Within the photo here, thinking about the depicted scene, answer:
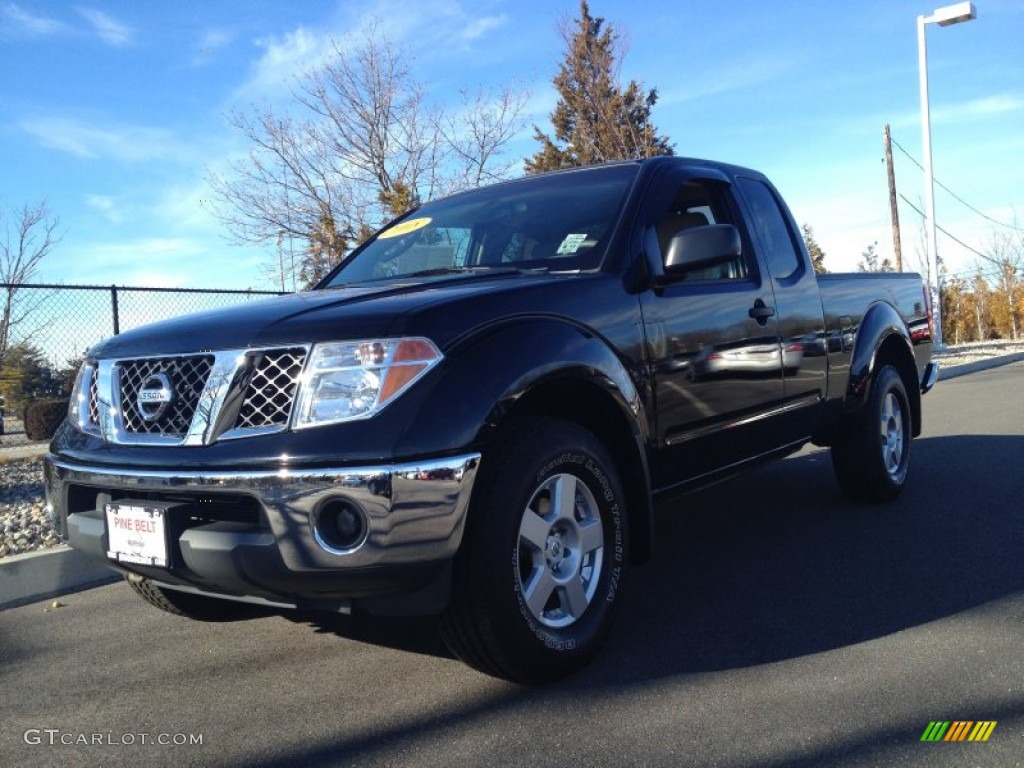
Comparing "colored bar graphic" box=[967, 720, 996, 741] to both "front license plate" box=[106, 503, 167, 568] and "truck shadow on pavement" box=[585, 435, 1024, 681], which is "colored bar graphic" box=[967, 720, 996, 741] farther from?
"front license plate" box=[106, 503, 167, 568]

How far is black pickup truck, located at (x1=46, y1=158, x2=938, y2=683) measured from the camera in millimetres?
2406

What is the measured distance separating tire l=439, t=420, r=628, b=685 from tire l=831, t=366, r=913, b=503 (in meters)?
2.51

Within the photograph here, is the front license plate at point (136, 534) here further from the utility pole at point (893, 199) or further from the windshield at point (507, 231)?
the utility pole at point (893, 199)

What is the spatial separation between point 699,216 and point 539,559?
212cm

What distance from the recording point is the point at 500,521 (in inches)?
101

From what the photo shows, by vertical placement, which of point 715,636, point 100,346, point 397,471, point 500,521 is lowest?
point 715,636

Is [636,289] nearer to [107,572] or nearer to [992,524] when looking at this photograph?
[992,524]

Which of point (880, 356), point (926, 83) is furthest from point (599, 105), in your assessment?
point (880, 356)

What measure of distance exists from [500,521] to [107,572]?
10.0 feet

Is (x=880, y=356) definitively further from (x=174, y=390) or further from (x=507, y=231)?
(x=174, y=390)

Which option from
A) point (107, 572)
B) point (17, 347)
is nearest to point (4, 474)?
point (107, 572)

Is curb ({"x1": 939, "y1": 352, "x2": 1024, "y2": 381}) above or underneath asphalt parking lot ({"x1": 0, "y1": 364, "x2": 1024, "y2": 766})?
above

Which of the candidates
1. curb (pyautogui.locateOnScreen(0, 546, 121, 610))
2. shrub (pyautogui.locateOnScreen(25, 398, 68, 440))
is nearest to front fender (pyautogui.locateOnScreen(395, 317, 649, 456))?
curb (pyautogui.locateOnScreen(0, 546, 121, 610))

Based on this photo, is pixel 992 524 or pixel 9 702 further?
pixel 992 524
